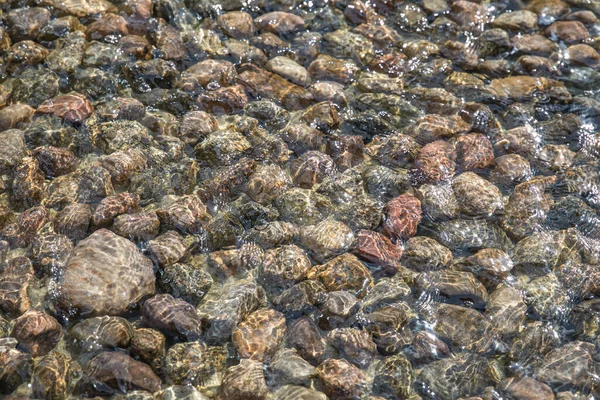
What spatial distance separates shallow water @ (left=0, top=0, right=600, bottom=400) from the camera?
13.2 ft

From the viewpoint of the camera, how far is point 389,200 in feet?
17.1

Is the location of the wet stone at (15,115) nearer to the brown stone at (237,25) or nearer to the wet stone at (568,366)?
the brown stone at (237,25)

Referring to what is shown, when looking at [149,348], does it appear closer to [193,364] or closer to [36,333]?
[193,364]

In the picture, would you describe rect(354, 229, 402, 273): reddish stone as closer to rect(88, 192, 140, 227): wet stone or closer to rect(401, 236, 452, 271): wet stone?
rect(401, 236, 452, 271): wet stone

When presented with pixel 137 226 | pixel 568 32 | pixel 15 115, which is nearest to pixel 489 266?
pixel 137 226

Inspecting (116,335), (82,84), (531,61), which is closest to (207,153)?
(82,84)

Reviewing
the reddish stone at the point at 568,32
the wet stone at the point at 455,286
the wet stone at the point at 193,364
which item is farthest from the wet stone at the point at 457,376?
the reddish stone at the point at 568,32

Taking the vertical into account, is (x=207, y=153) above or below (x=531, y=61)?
below

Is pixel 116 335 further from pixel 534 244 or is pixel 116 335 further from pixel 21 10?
pixel 21 10

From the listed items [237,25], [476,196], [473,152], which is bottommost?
[476,196]

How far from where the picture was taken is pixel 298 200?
5039mm

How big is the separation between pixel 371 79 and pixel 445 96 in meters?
0.74

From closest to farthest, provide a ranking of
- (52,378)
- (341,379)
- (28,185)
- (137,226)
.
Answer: (52,378) → (341,379) → (137,226) → (28,185)

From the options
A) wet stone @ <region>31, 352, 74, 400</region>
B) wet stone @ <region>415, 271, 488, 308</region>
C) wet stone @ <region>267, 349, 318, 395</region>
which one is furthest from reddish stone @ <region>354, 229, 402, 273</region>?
wet stone @ <region>31, 352, 74, 400</region>
